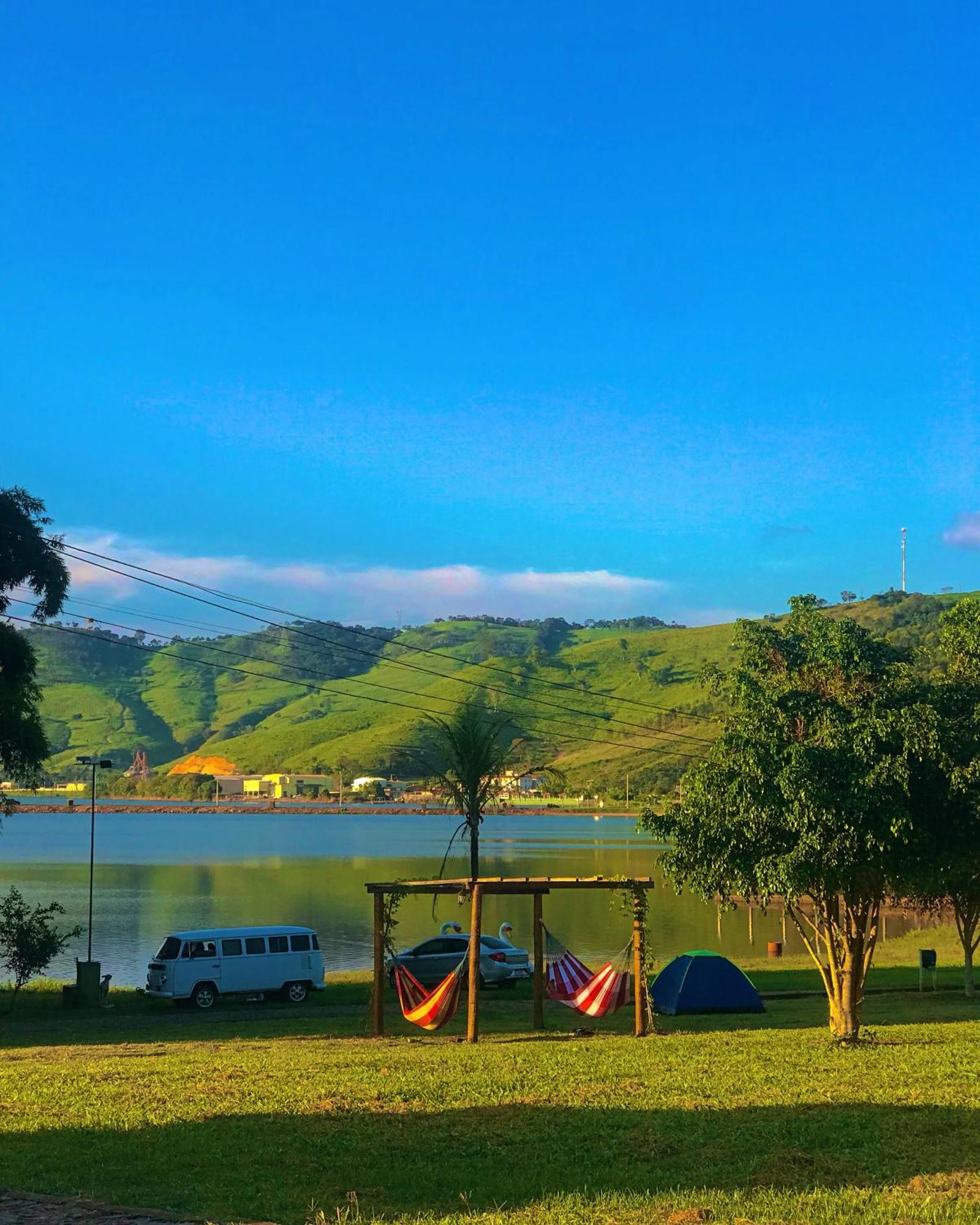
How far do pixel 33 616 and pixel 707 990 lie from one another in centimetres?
1698

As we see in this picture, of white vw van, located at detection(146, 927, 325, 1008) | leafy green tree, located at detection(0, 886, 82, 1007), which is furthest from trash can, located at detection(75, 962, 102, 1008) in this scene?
leafy green tree, located at detection(0, 886, 82, 1007)

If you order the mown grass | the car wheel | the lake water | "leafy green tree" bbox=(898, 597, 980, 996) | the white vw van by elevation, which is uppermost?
"leafy green tree" bbox=(898, 597, 980, 996)

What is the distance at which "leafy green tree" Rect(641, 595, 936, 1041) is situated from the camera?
16344 millimetres

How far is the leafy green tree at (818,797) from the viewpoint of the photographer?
53.6 ft

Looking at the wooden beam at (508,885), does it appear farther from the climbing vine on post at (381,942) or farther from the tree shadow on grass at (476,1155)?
the tree shadow on grass at (476,1155)

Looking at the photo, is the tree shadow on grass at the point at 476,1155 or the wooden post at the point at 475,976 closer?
the tree shadow on grass at the point at 476,1155

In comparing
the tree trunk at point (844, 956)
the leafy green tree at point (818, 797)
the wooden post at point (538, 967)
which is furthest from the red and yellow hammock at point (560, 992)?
the tree trunk at point (844, 956)

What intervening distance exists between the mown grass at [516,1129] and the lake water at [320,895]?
7479 mm

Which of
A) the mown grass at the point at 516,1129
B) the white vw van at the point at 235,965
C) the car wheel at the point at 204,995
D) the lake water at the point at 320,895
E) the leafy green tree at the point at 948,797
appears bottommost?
the lake water at the point at 320,895

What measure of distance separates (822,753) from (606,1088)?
623 cm

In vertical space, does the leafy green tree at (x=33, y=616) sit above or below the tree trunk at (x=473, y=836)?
above

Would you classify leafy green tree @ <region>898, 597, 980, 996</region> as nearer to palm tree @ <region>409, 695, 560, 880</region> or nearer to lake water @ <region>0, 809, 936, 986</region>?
lake water @ <region>0, 809, 936, 986</region>

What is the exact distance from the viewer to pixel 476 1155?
9398 millimetres

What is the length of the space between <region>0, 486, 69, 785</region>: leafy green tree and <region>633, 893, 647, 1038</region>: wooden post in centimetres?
1434
